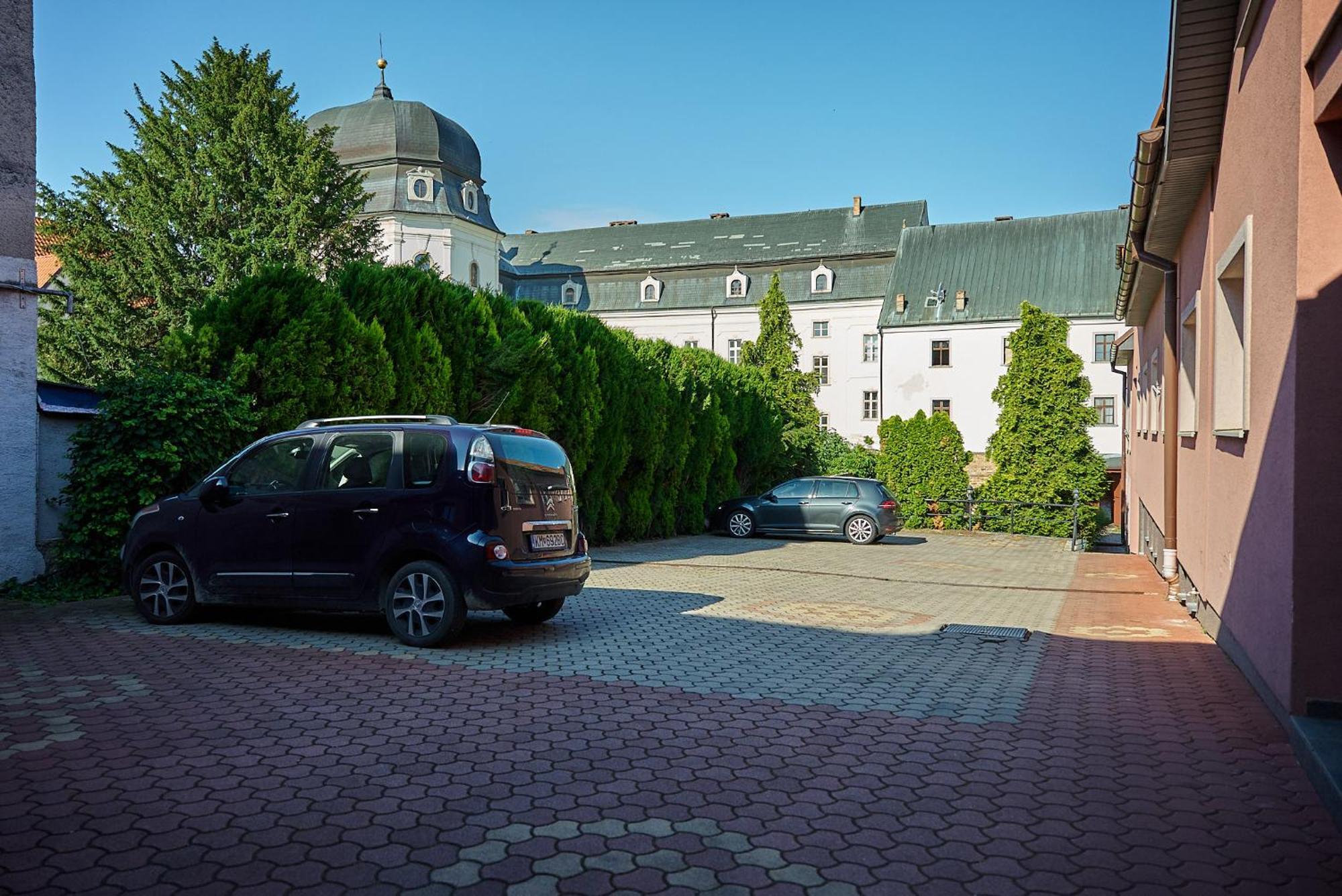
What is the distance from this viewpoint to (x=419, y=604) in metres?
8.43

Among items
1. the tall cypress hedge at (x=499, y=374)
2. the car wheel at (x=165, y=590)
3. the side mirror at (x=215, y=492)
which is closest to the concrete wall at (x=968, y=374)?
the tall cypress hedge at (x=499, y=374)

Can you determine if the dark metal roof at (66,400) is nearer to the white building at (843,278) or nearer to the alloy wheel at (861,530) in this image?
the alloy wheel at (861,530)

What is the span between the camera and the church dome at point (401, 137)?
5662 centimetres

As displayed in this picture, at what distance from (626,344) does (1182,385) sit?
1211 cm

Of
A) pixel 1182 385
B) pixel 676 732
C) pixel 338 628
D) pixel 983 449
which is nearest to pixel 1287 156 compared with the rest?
pixel 676 732

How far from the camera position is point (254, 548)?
8.90 m

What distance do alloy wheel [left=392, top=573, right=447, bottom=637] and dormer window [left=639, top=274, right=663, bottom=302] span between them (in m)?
59.5

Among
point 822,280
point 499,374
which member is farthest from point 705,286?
point 499,374

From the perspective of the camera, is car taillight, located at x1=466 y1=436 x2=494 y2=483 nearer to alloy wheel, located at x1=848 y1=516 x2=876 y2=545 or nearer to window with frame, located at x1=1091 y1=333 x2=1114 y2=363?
alloy wheel, located at x1=848 y1=516 x2=876 y2=545

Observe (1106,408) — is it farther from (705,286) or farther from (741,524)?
(741,524)

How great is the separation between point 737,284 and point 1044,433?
3680 cm

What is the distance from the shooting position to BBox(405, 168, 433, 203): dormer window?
5634 cm

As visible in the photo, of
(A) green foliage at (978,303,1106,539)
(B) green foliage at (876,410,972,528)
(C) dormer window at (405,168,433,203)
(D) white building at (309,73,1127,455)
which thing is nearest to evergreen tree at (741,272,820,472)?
(B) green foliage at (876,410,972,528)

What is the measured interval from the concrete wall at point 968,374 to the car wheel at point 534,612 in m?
45.3
